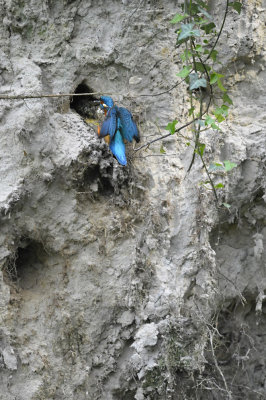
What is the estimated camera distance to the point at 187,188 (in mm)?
2949

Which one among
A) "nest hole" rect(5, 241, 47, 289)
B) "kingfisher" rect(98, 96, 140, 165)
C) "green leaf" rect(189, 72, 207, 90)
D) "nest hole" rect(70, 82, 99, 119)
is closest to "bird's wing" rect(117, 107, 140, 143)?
→ "kingfisher" rect(98, 96, 140, 165)

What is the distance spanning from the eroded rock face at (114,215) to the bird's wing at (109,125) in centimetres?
7

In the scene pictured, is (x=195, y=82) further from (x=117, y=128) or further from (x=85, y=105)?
(x=85, y=105)

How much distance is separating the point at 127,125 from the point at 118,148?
150mm

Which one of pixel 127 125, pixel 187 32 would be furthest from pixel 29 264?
pixel 187 32

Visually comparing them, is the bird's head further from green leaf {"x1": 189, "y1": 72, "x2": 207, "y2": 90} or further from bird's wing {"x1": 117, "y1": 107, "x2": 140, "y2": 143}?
green leaf {"x1": 189, "y1": 72, "x2": 207, "y2": 90}

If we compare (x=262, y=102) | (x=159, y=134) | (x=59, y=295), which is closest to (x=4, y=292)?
(x=59, y=295)

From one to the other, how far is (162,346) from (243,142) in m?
1.23

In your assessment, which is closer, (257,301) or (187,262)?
(187,262)

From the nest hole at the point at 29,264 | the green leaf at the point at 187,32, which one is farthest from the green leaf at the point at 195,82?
the nest hole at the point at 29,264

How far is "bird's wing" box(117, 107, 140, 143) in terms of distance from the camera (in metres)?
2.89

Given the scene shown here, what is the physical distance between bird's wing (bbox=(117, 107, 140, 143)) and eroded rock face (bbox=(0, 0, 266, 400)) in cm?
13

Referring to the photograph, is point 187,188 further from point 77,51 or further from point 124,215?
point 77,51

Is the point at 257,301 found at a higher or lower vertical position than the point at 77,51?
lower
